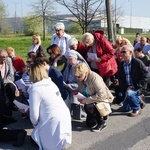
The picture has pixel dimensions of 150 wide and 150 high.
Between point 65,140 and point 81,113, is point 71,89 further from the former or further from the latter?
point 65,140

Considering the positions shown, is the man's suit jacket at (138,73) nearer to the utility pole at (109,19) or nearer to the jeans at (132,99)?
the jeans at (132,99)

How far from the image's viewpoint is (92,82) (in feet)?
16.6

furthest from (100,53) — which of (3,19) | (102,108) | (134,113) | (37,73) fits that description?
(3,19)

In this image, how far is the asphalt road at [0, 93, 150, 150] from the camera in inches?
182

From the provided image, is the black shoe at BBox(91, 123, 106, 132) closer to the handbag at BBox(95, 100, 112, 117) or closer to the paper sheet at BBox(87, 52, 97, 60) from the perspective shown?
the handbag at BBox(95, 100, 112, 117)

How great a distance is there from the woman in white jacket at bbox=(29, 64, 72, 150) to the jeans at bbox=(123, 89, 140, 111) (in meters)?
2.24

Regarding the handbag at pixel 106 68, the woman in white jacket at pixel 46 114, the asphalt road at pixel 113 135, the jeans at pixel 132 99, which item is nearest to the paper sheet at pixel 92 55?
the handbag at pixel 106 68

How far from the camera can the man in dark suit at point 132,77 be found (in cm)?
608

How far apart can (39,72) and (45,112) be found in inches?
20.3

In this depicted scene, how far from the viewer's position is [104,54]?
632cm

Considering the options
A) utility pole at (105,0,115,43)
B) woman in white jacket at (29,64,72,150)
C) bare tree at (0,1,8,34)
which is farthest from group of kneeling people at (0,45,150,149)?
bare tree at (0,1,8,34)

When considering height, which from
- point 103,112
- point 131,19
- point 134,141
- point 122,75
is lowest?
point 134,141

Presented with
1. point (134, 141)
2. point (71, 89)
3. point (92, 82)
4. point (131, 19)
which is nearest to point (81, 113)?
point (71, 89)

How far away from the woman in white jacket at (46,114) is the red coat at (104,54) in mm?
2412
